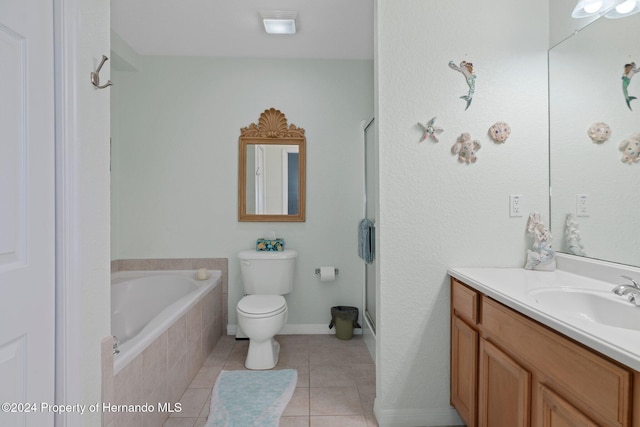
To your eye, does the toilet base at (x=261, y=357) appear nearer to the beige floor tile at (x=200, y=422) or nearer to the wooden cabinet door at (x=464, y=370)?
the beige floor tile at (x=200, y=422)

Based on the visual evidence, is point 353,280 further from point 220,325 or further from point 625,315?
point 625,315

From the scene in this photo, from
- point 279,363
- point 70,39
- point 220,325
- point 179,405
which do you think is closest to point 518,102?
point 70,39

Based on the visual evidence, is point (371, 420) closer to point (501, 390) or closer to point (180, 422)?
point (501, 390)

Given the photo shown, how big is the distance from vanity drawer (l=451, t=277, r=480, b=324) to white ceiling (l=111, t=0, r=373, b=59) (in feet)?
6.35

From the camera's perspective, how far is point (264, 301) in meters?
2.31

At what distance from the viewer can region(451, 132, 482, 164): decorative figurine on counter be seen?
1.63 metres

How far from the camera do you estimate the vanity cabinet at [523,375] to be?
0.76 metres

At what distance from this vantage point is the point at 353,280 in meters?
2.89

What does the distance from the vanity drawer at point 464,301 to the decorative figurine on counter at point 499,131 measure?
78 cm

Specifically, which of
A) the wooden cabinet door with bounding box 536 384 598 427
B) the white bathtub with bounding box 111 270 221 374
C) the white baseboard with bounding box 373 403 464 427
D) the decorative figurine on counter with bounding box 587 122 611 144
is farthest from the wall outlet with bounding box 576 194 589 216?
the white bathtub with bounding box 111 270 221 374

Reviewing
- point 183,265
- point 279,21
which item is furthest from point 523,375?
point 183,265

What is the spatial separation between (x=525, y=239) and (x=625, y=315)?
24.9 inches

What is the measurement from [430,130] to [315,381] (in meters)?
1.73

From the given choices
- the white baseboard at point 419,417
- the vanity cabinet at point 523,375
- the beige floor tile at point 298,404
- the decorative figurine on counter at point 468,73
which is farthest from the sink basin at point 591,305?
the beige floor tile at point 298,404
